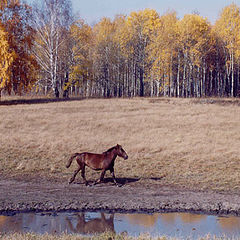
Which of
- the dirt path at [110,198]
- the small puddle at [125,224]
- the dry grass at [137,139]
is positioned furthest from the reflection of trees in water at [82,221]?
the dry grass at [137,139]

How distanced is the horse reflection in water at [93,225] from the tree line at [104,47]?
29.7 m

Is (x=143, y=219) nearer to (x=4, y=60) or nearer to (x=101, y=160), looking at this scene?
(x=101, y=160)

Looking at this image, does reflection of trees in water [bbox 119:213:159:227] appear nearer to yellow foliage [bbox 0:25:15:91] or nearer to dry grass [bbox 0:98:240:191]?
dry grass [bbox 0:98:240:191]

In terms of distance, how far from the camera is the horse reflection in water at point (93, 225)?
31.5 ft

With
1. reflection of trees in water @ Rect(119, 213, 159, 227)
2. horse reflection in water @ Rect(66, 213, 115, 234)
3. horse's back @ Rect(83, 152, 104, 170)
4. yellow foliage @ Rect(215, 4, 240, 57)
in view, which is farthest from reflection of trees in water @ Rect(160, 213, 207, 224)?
yellow foliage @ Rect(215, 4, 240, 57)

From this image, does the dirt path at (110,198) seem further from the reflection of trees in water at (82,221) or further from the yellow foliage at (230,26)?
the yellow foliage at (230,26)

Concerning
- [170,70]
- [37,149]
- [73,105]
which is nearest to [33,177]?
[37,149]

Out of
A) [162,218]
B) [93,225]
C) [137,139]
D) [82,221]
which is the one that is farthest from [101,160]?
[137,139]

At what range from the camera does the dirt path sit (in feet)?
37.6

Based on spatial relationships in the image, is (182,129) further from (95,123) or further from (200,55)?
(200,55)

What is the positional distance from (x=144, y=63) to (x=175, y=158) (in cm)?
3497

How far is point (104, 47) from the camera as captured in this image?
5625cm

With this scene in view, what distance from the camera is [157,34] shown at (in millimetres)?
50375

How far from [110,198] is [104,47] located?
45.8 m
